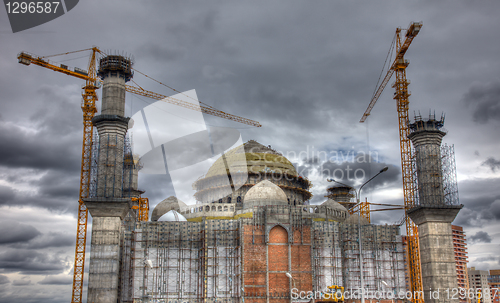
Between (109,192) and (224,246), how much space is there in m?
16.8

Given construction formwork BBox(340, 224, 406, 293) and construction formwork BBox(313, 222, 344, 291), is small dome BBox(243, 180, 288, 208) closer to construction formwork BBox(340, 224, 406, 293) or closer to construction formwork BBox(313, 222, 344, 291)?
construction formwork BBox(313, 222, 344, 291)

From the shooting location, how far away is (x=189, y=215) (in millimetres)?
67500

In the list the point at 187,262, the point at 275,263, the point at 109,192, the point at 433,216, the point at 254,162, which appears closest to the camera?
the point at 275,263

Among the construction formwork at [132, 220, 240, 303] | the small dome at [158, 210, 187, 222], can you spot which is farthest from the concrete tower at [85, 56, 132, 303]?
the small dome at [158, 210, 187, 222]

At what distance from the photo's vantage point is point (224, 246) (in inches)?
2325

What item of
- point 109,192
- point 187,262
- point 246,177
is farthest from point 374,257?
point 109,192

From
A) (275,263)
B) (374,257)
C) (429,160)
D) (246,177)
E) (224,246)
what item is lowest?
(275,263)

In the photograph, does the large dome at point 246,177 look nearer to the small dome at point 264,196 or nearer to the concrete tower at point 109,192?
the small dome at point 264,196

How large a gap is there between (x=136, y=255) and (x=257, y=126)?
176ft

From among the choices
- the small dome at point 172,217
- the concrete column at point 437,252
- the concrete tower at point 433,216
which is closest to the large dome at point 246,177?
the small dome at point 172,217

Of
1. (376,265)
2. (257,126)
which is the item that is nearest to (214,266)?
(376,265)

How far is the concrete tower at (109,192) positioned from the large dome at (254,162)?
19055 mm

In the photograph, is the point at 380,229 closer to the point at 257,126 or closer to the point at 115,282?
the point at 115,282

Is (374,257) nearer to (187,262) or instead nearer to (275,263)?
(275,263)
